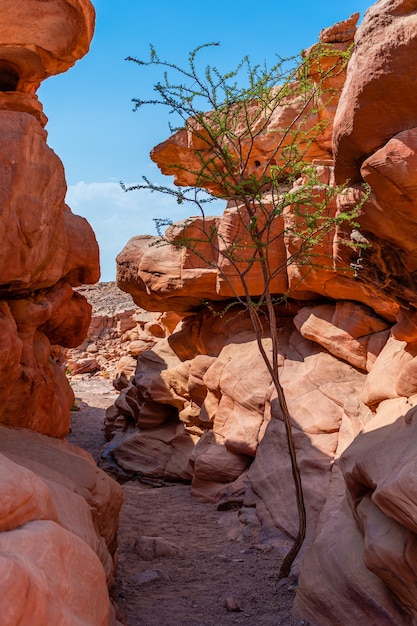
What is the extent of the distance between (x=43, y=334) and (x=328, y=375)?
252 inches

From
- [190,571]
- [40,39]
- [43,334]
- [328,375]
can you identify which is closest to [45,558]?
[190,571]

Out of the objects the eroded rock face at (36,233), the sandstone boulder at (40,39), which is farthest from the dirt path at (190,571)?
the sandstone boulder at (40,39)

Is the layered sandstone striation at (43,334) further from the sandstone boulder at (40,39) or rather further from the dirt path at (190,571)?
the dirt path at (190,571)

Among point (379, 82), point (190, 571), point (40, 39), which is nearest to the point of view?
point (379, 82)

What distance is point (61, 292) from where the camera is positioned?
9.01m

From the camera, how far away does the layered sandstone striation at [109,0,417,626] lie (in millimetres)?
5430

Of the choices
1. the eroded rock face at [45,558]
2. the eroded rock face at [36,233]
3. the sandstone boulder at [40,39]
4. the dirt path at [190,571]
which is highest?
the sandstone boulder at [40,39]

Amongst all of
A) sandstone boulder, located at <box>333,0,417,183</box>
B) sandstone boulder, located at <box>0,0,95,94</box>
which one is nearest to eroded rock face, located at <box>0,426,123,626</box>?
sandstone boulder, located at <box>333,0,417,183</box>

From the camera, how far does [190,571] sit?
809 cm

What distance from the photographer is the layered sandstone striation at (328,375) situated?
5.43 metres

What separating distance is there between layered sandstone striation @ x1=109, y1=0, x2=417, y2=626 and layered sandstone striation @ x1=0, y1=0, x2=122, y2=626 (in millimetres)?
1866

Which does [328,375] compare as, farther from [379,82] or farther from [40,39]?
[40,39]

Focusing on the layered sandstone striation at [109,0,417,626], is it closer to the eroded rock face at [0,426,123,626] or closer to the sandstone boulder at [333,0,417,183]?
the sandstone boulder at [333,0,417,183]

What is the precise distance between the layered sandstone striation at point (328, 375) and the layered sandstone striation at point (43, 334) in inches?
73.5
